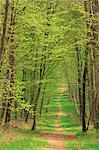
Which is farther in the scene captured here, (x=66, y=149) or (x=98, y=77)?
(x=98, y=77)

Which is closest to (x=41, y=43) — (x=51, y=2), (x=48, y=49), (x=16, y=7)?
(x=48, y=49)

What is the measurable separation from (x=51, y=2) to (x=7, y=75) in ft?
24.2

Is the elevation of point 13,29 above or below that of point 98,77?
above

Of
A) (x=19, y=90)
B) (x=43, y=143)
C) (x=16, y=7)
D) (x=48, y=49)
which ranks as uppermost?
(x=16, y=7)

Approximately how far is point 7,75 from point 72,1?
19.5ft

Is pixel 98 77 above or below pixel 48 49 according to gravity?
below

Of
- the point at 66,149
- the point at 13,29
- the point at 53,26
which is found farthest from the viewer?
the point at 53,26

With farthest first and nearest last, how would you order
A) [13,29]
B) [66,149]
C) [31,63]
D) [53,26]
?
[31,63] → [53,26] → [13,29] → [66,149]

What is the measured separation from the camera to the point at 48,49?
2327cm

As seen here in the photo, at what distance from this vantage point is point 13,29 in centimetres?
2045

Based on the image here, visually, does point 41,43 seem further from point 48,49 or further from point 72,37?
point 72,37

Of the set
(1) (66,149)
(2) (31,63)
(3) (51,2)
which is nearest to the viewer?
(1) (66,149)

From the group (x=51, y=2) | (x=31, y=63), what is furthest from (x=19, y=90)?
(x=51, y=2)

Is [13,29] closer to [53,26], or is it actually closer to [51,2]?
[53,26]
